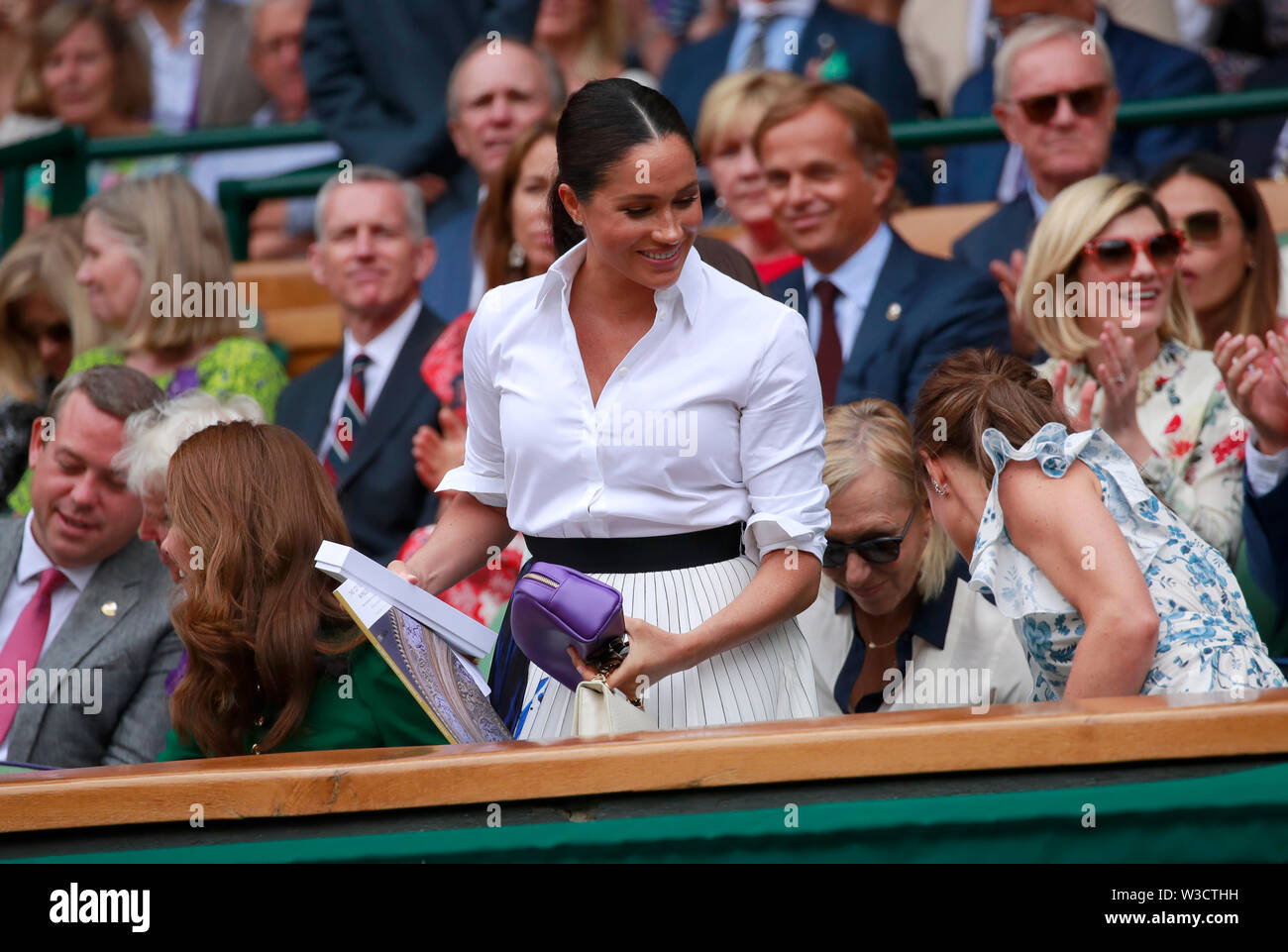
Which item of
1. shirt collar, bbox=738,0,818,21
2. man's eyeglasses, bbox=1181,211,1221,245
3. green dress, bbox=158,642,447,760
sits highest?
shirt collar, bbox=738,0,818,21

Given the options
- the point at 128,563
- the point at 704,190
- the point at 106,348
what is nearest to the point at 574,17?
the point at 704,190

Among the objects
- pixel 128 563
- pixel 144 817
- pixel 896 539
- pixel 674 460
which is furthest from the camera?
pixel 128 563

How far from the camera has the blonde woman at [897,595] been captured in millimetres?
3203

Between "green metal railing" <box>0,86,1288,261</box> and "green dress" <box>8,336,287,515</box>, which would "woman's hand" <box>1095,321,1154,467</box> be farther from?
"green dress" <box>8,336,287,515</box>

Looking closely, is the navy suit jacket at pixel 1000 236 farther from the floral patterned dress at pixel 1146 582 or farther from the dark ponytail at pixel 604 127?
the dark ponytail at pixel 604 127

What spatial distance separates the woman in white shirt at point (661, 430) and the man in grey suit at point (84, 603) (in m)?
1.10

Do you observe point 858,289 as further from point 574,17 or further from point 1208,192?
point 574,17

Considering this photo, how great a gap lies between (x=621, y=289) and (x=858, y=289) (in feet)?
5.62

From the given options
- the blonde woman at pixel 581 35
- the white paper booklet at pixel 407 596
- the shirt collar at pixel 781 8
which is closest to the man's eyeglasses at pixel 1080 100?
the shirt collar at pixel 781 8

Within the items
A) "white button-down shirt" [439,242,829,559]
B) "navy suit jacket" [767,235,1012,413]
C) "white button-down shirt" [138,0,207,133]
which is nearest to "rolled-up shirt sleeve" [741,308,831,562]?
"white button-down shirt" [439,242,829,559]

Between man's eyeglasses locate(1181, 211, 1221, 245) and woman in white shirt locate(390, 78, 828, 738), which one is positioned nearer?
woman in white shirt locate(390, 78, 828, 738)

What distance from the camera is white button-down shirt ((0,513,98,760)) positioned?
3711 millimetres

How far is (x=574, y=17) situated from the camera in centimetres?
581

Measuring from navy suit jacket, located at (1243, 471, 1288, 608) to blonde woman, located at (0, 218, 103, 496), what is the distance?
129 inches
